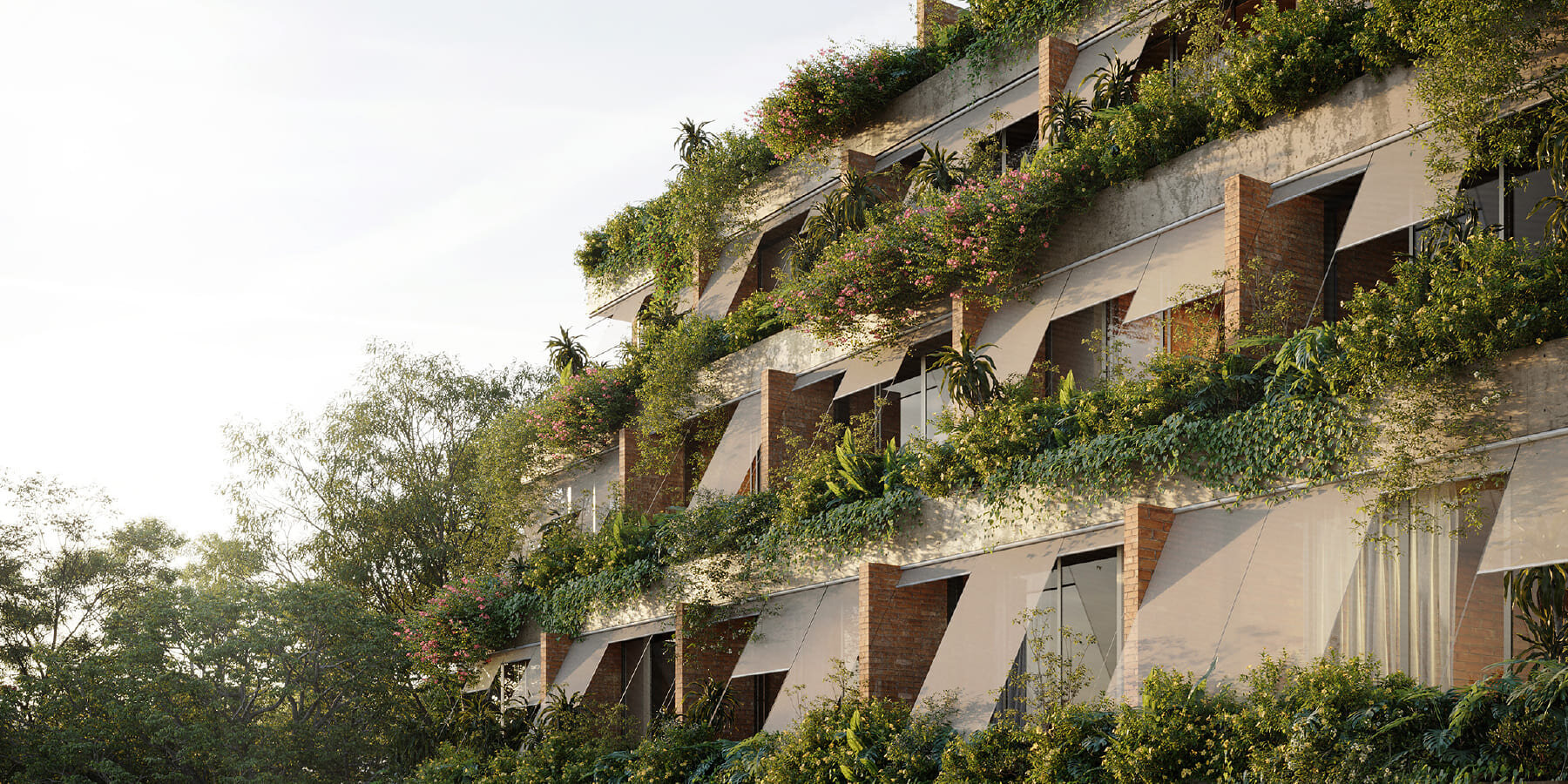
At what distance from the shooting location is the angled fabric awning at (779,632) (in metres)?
18.0

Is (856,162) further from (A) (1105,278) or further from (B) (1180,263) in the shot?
(B) (1180,263)

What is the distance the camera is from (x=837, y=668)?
16.9m

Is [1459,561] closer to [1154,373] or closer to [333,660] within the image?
[1154,373]

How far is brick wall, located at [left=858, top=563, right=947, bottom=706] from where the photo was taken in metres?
16.1

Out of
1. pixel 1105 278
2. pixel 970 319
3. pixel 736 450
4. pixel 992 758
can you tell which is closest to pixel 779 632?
pixel 736 450

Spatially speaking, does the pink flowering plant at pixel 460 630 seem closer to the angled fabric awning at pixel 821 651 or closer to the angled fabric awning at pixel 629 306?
the angled fabric awning at pixel 629 306

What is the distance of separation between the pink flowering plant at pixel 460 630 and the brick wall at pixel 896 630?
10405 mm

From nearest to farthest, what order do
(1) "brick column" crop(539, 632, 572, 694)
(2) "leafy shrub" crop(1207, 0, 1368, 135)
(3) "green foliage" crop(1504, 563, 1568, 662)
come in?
(3) "green foliage" crop(1504, 563, 1568, 662) → (2) "leafy shrub" crop(1207, 0, 1368, 135) → (1) "brick column" crop(539, 632, 572, 694)

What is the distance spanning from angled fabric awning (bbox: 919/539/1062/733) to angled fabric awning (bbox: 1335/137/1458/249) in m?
4.45

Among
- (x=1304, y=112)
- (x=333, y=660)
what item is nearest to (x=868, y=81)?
(x=1304, y=112)

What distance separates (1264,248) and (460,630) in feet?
54.9

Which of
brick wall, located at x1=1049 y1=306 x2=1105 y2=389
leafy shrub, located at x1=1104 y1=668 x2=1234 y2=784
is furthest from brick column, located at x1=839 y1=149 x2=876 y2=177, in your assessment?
leafy shrub, located at x1=1104 y1=668 x2=1234 y2=784

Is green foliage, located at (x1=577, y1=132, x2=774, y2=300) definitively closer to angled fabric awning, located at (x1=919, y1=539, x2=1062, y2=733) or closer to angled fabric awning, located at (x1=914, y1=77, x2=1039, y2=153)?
angled fabric awning, located at (x1=914, y1=77, x2=1039, y2=153)

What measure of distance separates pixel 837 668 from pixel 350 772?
11966 millimetres
